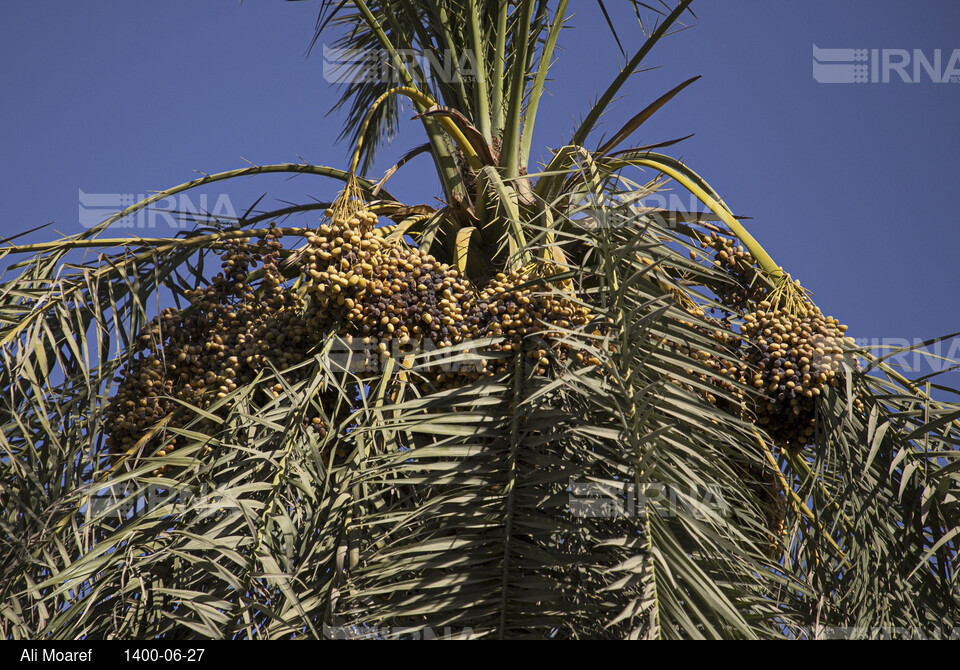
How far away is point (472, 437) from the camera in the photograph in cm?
285

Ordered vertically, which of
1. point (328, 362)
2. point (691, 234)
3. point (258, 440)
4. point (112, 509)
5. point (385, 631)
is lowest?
point (385, 631)

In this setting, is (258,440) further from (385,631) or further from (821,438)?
(821,438)

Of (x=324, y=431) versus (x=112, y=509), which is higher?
(x=324, y=431)

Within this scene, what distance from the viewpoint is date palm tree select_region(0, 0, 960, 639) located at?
101 inches

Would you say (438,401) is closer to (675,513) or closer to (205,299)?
(675,513)

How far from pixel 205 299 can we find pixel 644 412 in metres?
1.86

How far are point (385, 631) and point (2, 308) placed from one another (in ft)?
6.56

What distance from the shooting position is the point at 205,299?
142 inches

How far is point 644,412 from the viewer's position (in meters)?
2.58

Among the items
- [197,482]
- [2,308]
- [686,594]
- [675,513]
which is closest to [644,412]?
[675,513]

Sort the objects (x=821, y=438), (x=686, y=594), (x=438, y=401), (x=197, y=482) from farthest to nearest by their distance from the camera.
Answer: (x=821, y=438) → (x=197, y=482) → (x=438, y=401) → (x=686, y=594)

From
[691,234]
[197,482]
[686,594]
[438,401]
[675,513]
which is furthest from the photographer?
[691,234]

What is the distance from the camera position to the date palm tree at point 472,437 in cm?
255

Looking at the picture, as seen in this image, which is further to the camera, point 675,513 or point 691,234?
point 691,234
